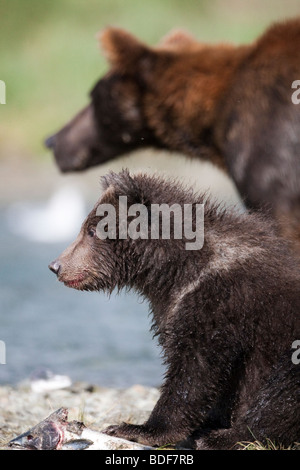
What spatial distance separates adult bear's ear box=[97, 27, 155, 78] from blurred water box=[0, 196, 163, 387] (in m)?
1.65

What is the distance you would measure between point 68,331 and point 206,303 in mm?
4380

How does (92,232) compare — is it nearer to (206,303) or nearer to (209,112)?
(206,303)

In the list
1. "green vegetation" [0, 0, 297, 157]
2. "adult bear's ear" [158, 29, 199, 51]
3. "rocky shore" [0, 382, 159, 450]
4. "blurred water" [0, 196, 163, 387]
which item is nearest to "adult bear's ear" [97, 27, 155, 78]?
"adult bear's ear" [158, 29, 199, 51]

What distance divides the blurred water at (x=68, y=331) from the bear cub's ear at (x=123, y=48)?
66.2 inches

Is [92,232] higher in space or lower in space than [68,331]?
higher

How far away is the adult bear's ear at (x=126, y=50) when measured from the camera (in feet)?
22.5

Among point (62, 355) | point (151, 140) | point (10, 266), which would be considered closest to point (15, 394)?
point (62, 355)

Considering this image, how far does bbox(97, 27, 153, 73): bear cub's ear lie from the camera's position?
22.5ft

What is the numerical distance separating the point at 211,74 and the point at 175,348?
2552 mm

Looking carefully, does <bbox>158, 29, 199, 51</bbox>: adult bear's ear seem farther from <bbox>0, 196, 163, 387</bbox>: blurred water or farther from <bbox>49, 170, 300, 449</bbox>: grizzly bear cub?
<bbox>49, 170, 300, 449</bbox>: grizzly bear cub

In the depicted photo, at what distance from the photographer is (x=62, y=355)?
8008 millimetres

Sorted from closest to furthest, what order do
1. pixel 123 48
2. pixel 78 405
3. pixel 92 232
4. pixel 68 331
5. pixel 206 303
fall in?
pixel 206 303 → pixel 92 232 → pixel 78 405 → pixel 123 48 → pixel 68 331

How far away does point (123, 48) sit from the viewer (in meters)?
6.87

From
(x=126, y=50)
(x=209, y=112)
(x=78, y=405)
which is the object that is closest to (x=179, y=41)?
(x=126, y=50)
